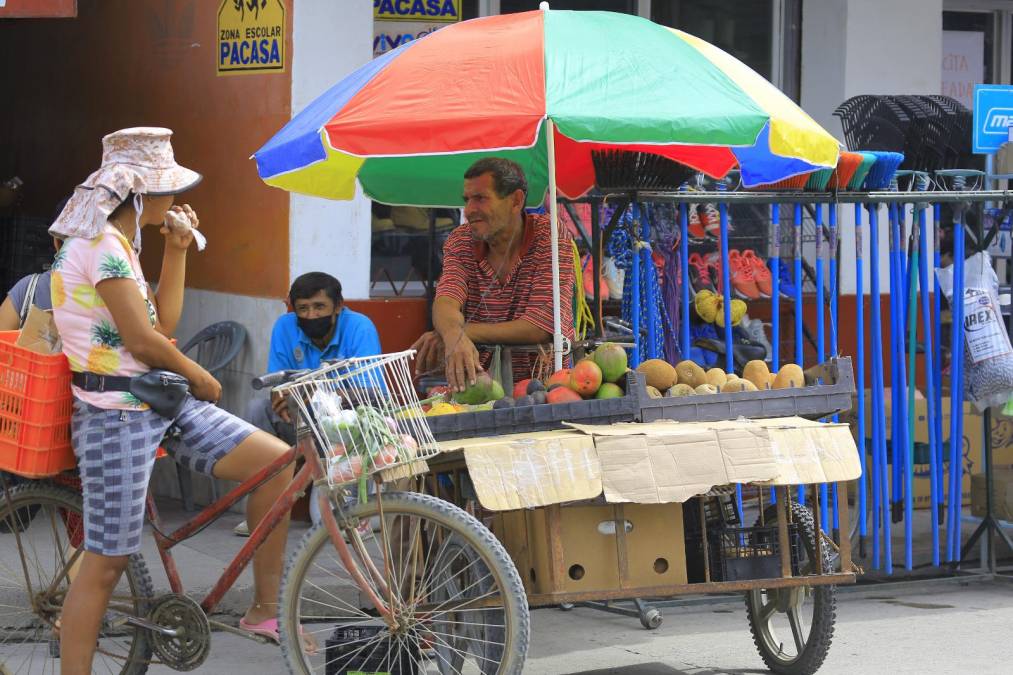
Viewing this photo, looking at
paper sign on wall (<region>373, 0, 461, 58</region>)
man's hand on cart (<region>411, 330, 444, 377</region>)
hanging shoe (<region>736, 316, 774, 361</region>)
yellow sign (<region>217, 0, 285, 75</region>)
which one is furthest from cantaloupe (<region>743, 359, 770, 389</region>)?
paper sign on wall (<region>373, 0, 461, 58</region>)

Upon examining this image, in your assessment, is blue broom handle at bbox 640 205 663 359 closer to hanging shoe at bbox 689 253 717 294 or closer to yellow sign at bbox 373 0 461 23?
hanging shoe at bbox 689 253 717 294

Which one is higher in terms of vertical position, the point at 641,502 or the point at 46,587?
the point at 641,502

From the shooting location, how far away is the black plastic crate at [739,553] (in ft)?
16.0

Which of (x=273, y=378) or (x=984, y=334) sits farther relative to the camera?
(x=984, y=334)

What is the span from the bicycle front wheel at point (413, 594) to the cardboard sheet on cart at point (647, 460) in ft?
0.60

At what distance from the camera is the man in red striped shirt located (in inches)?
213

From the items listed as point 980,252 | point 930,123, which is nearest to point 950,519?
point 980,252

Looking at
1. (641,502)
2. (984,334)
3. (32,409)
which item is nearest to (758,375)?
(641,502)

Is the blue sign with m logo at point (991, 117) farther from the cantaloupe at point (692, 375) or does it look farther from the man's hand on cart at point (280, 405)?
the man's hand on cart at point (280, 405)

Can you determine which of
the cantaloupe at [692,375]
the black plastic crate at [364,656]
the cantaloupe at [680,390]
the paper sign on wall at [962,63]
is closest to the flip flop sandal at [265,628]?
the black plastic crate at [364,656]

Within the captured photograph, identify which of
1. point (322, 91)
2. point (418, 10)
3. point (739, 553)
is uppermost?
point (418, 10)

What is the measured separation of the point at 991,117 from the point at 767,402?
106 inches

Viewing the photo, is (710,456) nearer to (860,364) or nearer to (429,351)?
(429,351)

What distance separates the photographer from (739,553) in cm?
487
